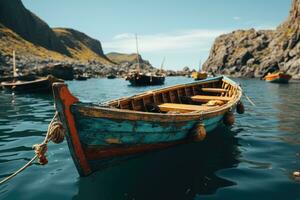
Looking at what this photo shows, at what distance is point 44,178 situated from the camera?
7348 mm

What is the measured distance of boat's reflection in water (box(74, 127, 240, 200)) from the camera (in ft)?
21.1

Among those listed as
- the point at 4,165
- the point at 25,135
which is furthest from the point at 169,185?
the point at 25,135

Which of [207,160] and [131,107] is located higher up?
[131,107]

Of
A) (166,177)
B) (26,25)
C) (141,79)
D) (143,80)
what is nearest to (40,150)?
(166,177)

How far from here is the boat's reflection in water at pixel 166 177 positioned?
21.1ft

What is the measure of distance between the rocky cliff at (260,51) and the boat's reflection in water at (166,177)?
8171 cm

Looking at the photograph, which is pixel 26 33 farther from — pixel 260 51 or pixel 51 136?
pixel 51 136

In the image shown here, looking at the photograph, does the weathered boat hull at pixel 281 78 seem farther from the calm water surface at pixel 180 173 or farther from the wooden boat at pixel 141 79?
the calm water surface at pixel 180 173

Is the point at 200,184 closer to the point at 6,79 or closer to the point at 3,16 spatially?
the point at 6,79

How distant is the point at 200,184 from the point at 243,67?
A: 4837 inches

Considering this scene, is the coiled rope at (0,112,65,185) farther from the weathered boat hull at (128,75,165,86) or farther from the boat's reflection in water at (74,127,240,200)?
the weathered boat hull at (128,75,165,86)

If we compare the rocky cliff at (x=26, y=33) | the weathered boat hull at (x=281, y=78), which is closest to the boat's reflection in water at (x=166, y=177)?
the weathered boat hull at (x=281, y=78)

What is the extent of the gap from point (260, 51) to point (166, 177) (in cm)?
13123

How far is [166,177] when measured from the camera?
729cm
